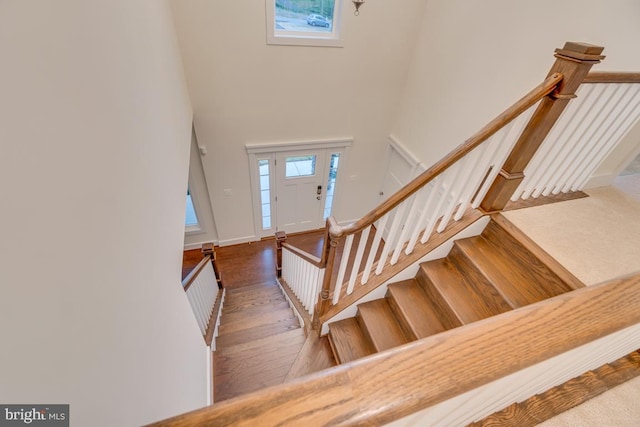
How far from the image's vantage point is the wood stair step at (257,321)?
9.30 feet

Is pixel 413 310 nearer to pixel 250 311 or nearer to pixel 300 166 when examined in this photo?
pixel 250 311

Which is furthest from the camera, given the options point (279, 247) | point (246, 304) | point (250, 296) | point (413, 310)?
point (279, 247)

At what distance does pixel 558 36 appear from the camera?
6.90ft

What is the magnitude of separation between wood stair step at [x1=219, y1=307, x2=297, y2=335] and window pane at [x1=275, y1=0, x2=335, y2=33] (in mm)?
3340

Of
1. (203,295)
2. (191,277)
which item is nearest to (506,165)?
(191,277)

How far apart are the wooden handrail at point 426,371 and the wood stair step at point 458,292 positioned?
1.07 metres

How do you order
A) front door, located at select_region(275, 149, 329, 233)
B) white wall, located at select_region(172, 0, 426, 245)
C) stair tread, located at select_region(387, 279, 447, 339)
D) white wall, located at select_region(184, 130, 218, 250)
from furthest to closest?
front door, located at select_region(275, 149, 329, 233) → white wall, located at select_region(184, 130, 218, 250) → white wall, located at select_region(172, 0, 426, 245) → stair tread, located at select_region(387, 279, 447, 339)

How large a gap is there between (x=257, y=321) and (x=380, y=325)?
156 cm

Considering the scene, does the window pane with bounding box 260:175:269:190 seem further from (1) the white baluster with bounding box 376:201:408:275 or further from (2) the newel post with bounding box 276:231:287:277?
(1) the white baluster with bounding box 376:201:408:275

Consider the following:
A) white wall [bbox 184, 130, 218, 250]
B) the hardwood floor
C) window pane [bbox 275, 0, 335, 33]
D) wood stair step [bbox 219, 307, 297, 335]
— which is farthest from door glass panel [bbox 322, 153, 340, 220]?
wood stair step [bbox 219, 307, 297, 335]

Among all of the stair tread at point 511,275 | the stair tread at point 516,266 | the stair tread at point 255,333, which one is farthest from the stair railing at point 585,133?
the stair tread at point 255,333

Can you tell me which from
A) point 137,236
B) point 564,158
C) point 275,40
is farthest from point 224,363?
point 275,40

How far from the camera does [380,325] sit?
74.9 inches

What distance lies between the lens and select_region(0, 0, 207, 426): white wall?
580mm
